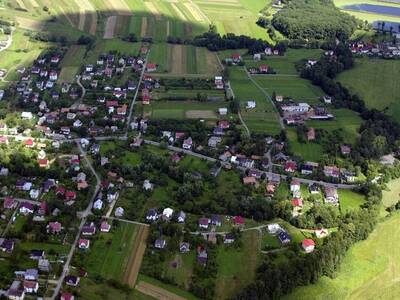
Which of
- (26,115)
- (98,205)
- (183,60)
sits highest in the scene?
(183,60)

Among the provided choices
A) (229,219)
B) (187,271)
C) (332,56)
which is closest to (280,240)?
(229,219)

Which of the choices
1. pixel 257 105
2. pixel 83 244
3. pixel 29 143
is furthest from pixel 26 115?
pixel 257 105

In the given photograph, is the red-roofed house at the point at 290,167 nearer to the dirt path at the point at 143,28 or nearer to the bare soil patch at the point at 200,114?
the bare soil patch at the point at 200,114

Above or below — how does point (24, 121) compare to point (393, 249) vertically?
above

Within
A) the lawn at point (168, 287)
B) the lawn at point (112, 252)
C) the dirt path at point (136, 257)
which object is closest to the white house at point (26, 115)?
the lawn at point (112, 252)

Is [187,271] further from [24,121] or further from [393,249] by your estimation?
[24,121]

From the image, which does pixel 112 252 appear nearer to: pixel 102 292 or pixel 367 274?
pixel 102 292

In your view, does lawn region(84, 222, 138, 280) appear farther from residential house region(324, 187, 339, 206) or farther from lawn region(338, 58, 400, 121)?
lawn region(338, 58, 400, 121)
